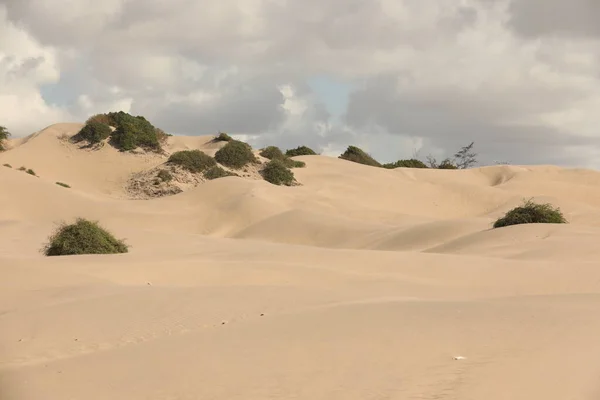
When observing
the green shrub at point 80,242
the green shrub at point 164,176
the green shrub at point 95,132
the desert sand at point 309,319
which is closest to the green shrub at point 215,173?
the green shrub at point 164,176

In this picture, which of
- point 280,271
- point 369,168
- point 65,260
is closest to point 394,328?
point 280,271

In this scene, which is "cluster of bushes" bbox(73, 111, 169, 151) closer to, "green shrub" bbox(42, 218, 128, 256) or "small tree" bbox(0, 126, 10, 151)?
"small tree" bbox(0, 126, 10, 151)

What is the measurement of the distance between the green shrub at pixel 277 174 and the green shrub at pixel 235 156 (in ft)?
4.88

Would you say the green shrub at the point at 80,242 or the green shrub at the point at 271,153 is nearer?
the green shrub at the point at 80,242

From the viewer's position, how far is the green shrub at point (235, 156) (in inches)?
1682

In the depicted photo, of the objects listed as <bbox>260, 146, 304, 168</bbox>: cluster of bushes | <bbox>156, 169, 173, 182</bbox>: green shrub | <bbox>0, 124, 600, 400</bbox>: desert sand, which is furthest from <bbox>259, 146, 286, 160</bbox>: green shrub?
<bbox>0, 124, 600, 400</bbox>: desert sand

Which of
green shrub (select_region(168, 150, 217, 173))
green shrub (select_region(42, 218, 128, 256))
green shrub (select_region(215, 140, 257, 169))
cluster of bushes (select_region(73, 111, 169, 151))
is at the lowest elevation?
green shrub (select_region(42, 218, 128, 256))

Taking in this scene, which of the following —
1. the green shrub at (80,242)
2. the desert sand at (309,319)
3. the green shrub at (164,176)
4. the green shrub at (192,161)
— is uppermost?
the green shrub at (192,161)

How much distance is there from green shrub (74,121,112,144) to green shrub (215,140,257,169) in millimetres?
7756

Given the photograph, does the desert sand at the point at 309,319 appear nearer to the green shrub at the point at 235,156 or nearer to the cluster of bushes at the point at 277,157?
the green shrub at the point at 235,156

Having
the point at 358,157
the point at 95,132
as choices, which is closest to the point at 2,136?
the point at 95,132

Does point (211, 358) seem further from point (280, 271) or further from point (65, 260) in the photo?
point (65, 260)

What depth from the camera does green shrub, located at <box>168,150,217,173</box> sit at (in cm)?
4028

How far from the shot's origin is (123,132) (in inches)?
1736
